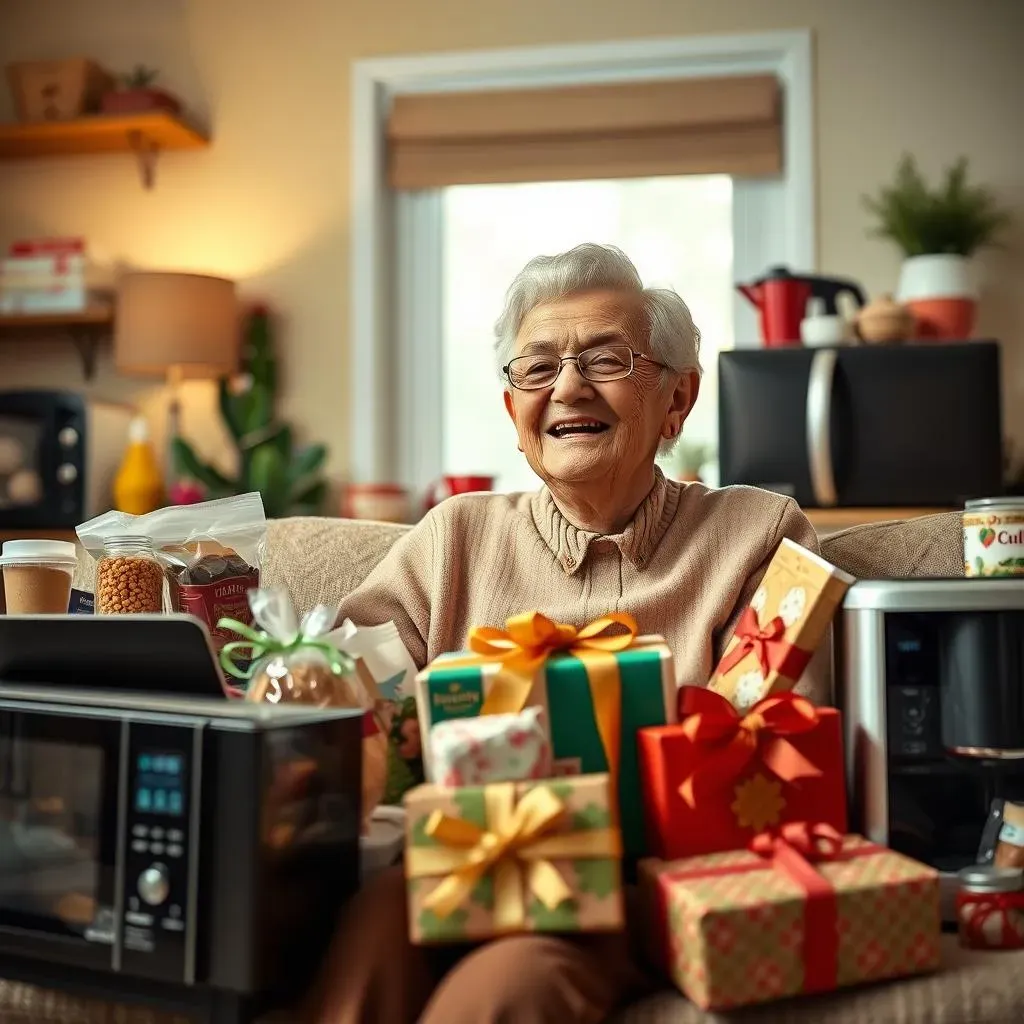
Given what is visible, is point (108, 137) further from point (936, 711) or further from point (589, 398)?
point (936, 711)

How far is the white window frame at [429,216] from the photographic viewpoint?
367 cm

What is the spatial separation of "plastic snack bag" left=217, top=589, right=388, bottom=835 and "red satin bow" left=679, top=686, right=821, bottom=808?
1.03 ft

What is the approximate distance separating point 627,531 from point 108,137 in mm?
2975

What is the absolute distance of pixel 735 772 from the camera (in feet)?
3.67

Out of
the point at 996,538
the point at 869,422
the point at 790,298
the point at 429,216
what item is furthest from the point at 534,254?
the point at 996,538

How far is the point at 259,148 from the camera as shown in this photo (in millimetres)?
3932

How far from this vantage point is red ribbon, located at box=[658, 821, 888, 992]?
99 centimetres

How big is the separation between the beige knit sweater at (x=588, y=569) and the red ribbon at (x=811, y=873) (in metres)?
0.39

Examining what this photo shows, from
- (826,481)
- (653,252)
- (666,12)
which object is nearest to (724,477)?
(826,481)

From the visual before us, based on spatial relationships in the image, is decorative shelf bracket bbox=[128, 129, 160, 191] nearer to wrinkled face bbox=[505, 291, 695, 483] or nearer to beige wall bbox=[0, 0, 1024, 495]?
beige wall bbox=[0, 0, 1024, 495]

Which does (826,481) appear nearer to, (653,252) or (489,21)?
(653,252)

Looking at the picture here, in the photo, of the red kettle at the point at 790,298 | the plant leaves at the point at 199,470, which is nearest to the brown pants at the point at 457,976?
the red kettle at the point at 790,298

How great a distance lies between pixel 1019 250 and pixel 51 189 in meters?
3.00

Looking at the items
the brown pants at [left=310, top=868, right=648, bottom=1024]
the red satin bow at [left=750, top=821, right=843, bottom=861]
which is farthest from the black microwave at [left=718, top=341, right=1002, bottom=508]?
the brown pants at [left=310, top=868, right=648, bottom=1024]
